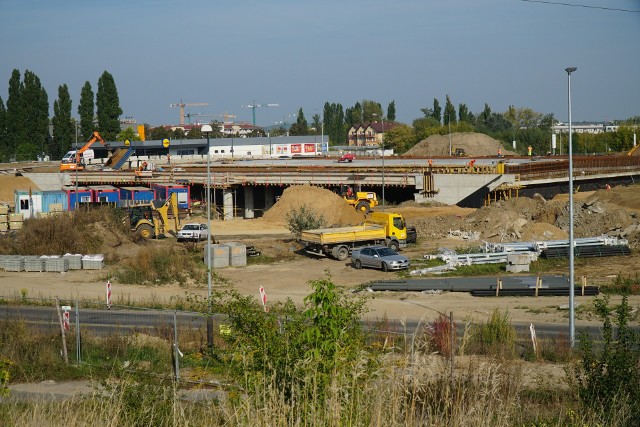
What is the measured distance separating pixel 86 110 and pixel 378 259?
3373 inches

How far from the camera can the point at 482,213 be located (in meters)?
50.4

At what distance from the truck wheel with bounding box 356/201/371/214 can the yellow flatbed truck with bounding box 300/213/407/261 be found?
14.3 meters

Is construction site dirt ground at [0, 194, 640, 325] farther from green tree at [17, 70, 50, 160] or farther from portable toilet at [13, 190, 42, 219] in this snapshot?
green tree at [17, 70, 50, 160]

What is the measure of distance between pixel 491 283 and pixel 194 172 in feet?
162

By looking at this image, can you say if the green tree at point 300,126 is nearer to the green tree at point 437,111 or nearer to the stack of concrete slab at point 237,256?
the green tree at point 437,111

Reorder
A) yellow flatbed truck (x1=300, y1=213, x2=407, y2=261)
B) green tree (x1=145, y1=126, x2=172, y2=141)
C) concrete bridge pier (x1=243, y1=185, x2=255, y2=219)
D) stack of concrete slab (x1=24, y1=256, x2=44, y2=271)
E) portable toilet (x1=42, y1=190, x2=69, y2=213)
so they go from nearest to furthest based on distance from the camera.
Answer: stack of concrete slab (x1=24, y1=256, x2=44, y2=271) < yellow flatbed truck (x1=300, y1=213, x2=407, y2=261) < portable toilet (x1=42, y1=190, x2=69, y2=213) < concrete bridge pier (x1=243, y1=185, x2=255, y2=219) < green tree (x1=145, y1=126, x2=172, y2=141)

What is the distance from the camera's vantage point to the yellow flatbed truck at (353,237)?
4100 cm

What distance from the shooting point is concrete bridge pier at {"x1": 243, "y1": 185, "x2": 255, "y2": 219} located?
6931cm

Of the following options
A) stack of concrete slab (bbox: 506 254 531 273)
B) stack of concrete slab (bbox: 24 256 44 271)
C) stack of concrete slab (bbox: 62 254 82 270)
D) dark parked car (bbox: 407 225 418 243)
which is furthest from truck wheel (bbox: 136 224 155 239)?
stack of concrete slab (bbox: 506 254 531 273)

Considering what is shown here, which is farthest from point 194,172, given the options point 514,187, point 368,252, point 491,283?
point 491,283

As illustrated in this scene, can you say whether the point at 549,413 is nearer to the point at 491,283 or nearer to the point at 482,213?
the point at 491,283

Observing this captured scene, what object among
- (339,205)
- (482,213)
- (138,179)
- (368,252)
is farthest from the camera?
(138,179)

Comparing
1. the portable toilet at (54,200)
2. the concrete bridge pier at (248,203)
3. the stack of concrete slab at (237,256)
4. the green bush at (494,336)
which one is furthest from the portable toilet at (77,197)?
the green bush at (494,336)

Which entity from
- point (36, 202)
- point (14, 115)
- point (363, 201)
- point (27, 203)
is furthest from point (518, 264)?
point (14, 115)
